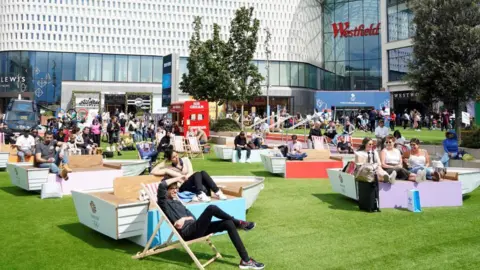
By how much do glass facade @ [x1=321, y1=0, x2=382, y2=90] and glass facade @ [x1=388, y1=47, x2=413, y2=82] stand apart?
1326 cm

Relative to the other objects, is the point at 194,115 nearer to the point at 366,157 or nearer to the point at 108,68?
the point at 366,157

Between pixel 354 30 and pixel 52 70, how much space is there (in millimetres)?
38183

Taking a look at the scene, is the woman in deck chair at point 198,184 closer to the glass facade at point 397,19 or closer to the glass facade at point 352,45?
the glass facade at point 397,19

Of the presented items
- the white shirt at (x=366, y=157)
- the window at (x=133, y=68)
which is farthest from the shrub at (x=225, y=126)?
the window at (x=133, y=68)

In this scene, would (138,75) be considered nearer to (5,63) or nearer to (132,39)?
(132,39)

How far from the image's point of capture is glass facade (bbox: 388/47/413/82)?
140ft

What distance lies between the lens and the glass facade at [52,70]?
163 ft

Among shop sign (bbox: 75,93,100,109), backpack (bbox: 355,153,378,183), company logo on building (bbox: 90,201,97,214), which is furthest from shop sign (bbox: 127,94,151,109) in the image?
company logo on building (bbox: 90,201,97,214)

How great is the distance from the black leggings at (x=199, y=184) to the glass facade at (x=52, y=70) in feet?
156

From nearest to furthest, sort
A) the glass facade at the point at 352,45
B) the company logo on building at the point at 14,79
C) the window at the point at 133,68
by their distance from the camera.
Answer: the company logo on building at the point at 14,79 → the window at the point at 133,68 → the glass facade at the point at 352,45

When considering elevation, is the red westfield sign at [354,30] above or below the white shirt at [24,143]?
above

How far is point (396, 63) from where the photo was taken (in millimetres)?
43531

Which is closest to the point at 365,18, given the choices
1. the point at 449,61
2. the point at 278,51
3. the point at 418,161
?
the point at 278,51

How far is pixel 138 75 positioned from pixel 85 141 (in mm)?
36617
